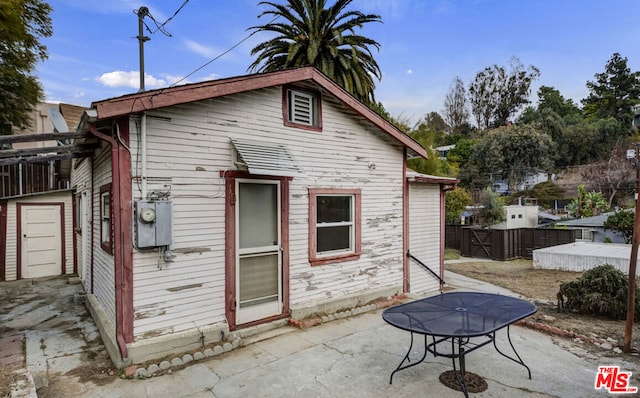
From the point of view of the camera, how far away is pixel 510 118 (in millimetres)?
45531

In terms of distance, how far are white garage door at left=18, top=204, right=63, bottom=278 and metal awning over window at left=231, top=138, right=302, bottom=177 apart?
7.46 meters

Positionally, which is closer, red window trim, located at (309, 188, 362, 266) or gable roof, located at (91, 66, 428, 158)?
gable roof, located at (91, 66, 428, 158)

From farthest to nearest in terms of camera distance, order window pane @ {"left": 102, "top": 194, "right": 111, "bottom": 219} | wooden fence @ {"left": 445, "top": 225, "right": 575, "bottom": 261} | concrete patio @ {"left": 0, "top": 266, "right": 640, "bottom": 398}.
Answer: wooden fence @ {"left": 445, "top": 225, "right": 575, "bottom": 261} < window pane @ {"left": 102, "top": 194, "right": 111, "bottom": 219} < concrete patio @ {"left": 0, "top": 266, "right": 640, "bottom": 398}

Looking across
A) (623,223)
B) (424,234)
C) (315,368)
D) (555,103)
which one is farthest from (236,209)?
(555,103)

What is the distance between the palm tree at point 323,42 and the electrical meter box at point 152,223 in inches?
442

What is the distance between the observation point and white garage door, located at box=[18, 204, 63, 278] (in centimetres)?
910

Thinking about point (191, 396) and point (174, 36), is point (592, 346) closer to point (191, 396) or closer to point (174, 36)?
point (191, 396)

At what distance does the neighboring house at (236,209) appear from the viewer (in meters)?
4.21

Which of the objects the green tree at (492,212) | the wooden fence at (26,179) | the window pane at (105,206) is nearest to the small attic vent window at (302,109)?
the window pane at (105,206)

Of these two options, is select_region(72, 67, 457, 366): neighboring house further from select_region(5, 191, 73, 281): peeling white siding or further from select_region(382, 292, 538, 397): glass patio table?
select_region(5, 191, 73, 281): peeling white siding

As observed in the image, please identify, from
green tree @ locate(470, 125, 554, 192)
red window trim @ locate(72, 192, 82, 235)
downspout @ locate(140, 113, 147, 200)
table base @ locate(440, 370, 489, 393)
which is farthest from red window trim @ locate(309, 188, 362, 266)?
green tree @ locate(470, 125, 554, 192)

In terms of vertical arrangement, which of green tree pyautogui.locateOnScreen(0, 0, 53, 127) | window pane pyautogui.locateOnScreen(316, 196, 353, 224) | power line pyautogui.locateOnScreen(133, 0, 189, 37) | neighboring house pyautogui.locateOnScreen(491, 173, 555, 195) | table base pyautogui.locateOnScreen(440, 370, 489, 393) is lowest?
table base pyautogui.locateOnScreen(440, 370, 489, 393)

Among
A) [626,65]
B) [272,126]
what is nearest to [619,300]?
[272,126]

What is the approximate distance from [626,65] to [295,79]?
176 ft
